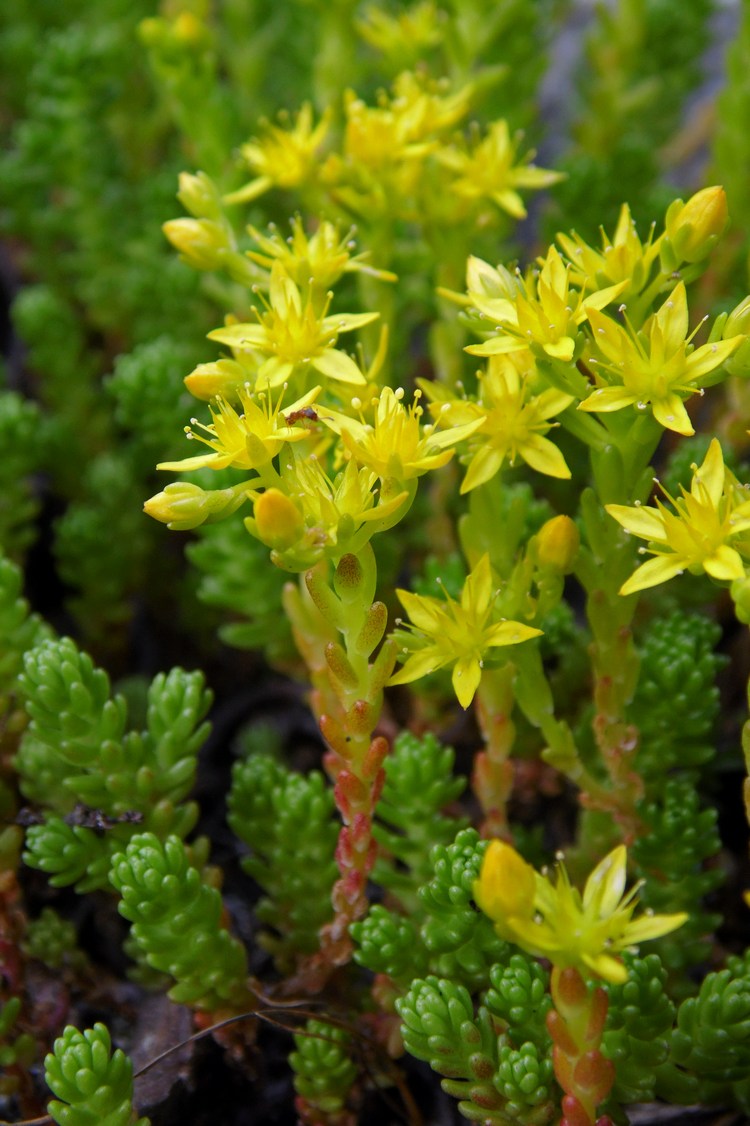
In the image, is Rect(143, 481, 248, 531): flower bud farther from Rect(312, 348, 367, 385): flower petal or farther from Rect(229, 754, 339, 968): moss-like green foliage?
Rect(229, 754, 339, 968): moss-like green foliage

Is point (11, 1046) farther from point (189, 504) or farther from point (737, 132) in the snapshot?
point (737, 132)

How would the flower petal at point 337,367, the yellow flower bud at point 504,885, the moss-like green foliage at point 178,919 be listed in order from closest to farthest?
the yellow flower bud at point 504,885
the moss-like green foliage at point 178,919
the flower petal at point 337,367

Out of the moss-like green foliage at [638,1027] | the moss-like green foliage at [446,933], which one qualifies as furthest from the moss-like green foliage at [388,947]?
the moss-like green foliage at [638,1027]

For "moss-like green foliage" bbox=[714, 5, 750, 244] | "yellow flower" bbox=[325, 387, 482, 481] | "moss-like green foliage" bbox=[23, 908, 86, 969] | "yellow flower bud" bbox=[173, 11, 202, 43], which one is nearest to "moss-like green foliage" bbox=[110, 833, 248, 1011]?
"moss-like green foliage" bbox=[23, 908, 86, 969]

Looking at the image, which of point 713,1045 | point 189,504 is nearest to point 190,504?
point 189,504

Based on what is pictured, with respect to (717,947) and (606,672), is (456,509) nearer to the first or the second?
(606,672)

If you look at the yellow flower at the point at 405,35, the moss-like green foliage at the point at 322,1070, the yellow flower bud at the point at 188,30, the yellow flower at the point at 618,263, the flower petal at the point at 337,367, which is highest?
the yellow flower bud at the point at 188,30

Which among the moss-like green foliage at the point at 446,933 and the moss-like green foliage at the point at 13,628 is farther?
the moss-like green foliage at the point at 13,628

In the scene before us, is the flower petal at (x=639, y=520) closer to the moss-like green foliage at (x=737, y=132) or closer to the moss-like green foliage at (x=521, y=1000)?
the moss-like green foliage at (x=521, y=1000)
